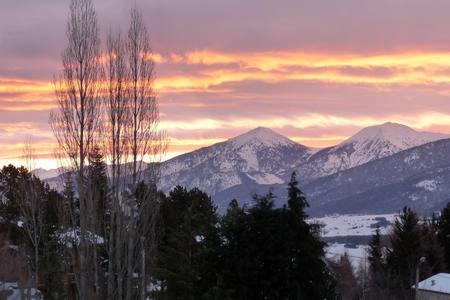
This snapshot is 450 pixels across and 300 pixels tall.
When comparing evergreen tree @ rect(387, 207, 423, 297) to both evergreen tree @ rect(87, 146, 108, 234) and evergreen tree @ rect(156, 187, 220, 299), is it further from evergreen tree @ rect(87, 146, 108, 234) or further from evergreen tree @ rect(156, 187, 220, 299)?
evergreen tree @ rect(87, 146, 108, 234)

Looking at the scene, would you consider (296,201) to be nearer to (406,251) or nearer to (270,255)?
(270,255)

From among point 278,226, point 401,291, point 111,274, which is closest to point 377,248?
point 401,291

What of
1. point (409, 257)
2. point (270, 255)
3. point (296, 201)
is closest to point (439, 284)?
point (409, 257)

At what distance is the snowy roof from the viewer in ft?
189

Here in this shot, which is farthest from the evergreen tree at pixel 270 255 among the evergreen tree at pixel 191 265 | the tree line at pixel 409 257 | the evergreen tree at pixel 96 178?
the tree line at pixel 409 257

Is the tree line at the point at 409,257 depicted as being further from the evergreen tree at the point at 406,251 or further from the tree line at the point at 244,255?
the tree line at the point at 244,255

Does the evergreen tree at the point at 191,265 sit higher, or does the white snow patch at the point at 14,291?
the evergreen tree at the point at 191,265

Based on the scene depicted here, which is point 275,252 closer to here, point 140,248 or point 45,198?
point 140,248

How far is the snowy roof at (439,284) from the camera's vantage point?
5747 cm

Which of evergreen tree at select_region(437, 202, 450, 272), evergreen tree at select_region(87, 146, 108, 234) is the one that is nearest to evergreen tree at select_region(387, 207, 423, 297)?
evergreen tree at select_region(437, 202, 450, 272)

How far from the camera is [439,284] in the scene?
58312mm

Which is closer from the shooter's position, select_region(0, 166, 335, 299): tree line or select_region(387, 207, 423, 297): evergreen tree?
select_region(0, 166, 335, 299): tree line

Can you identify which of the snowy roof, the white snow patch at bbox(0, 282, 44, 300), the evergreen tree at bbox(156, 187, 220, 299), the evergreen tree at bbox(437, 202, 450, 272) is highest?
the evergreen tree at bbox(437, 202, 450, 272)

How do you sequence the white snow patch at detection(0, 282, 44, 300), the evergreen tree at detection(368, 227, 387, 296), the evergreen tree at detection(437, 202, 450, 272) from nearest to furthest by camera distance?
the white snow patch at detection(0, 282, 44, 300) < the evergreen tree at detection(368, 227, 387, 296) < the evergreen tree at detection(437, 202, 450, 272)
